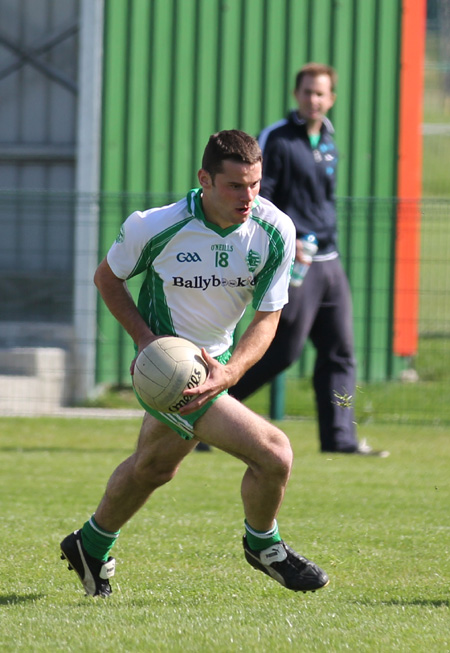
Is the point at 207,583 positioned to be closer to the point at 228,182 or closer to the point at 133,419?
the point at 228,182

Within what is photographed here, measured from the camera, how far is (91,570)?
15.2ft

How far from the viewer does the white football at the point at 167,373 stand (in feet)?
13.9

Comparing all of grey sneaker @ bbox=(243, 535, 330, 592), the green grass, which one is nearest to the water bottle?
the green grass

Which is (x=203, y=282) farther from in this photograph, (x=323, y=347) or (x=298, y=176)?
(x=323, y=347)

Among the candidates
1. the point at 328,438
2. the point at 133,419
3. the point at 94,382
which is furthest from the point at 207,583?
the point at 94,382

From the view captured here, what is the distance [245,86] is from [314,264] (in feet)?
15.5

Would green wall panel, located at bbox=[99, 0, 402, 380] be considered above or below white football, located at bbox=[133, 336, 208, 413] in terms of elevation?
above

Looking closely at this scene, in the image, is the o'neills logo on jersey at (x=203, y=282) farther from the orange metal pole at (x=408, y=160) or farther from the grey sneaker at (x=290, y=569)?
the orange metal pole at (x=408, y=160)

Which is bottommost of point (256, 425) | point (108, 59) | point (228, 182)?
point (256, 425)

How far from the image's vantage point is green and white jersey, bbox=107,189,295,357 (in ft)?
14.7

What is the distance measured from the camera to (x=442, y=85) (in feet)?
110

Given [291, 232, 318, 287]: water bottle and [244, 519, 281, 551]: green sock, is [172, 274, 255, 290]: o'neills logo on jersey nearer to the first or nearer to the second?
[244, 519, 281, 551]: green sock

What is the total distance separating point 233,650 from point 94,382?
320 inches

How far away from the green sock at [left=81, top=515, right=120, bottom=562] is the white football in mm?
701
